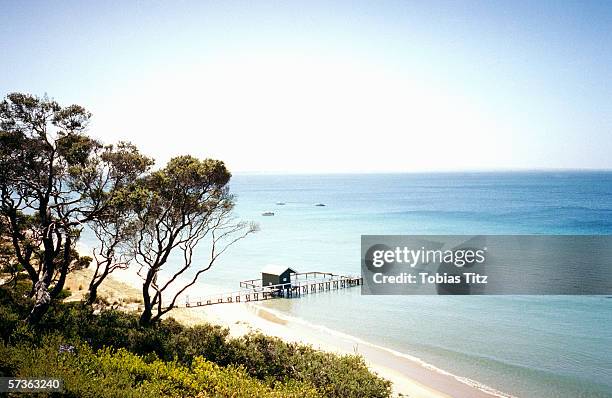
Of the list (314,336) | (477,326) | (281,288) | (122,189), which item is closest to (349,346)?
(314,336)

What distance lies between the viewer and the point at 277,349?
666 inches

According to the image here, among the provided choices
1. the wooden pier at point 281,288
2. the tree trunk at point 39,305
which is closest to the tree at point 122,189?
the tree trunk at point 39,305

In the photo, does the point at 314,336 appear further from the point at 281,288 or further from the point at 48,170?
the point at 48,170

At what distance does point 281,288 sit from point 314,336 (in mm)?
11398

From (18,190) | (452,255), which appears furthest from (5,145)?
(452,255)

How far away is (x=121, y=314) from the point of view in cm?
1962

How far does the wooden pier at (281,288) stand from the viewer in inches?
1400

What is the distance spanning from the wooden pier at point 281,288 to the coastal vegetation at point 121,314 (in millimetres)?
15655

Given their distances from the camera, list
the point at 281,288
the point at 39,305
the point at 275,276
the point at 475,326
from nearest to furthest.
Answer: the point at 39,305, the point at 475,326, the point at 281,288, the point at 275,276

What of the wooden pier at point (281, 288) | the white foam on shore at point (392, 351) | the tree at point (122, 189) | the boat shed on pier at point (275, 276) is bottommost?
the white foam on shore at point (392, 351)

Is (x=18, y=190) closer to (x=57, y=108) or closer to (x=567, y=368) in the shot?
(x=57, y=108)

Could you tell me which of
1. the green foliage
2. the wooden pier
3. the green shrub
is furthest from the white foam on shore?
the green foliage

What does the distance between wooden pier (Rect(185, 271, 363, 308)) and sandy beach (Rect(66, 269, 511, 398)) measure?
1.08m

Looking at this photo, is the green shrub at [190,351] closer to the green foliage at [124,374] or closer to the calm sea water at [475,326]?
the green foliage at [124,374]
